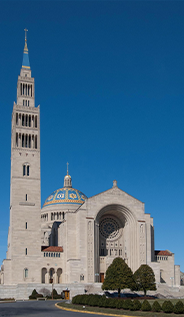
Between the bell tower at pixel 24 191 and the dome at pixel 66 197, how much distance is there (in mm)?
21359

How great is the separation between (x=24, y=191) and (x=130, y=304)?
3996 cm

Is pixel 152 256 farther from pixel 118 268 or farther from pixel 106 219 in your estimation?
pixel 118 268

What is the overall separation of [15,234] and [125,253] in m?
20.1

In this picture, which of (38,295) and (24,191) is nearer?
(38,295)

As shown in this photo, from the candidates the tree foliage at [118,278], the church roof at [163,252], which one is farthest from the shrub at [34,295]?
the church roof at [163,252]

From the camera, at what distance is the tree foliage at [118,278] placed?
56.7 metres

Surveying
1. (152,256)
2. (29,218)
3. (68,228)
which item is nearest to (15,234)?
(29,218)

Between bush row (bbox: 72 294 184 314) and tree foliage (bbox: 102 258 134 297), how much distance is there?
52.2ft

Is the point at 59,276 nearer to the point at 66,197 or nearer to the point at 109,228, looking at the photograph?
the point at 109,228

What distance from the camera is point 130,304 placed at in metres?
34.1

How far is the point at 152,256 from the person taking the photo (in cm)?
7506

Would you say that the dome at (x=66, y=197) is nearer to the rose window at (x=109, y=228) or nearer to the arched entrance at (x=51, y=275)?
the rose window at (x=109, y=228)

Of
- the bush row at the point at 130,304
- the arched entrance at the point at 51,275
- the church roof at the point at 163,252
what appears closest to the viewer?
the bush row at the point at 130,304

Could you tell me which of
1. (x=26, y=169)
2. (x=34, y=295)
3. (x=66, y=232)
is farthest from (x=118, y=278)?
(x=26, y=169)
